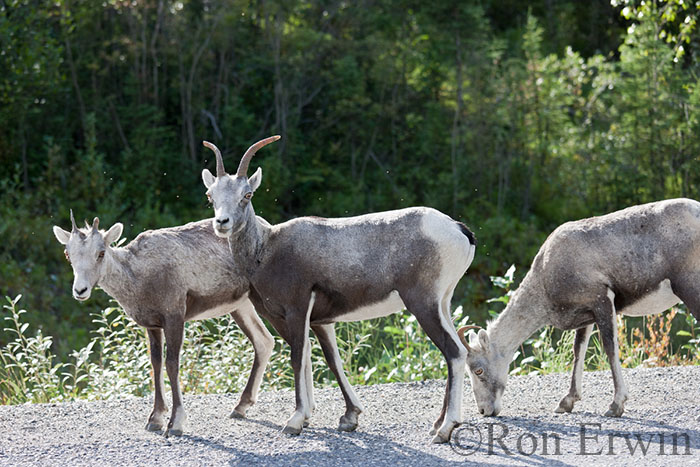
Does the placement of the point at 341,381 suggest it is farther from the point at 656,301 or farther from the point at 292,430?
the point at 656,301

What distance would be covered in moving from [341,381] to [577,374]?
1927mm

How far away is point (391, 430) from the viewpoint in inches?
273

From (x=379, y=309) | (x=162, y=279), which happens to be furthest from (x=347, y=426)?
(x=162, y=279)

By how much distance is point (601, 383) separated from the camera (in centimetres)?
832

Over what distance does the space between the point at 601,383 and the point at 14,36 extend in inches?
485

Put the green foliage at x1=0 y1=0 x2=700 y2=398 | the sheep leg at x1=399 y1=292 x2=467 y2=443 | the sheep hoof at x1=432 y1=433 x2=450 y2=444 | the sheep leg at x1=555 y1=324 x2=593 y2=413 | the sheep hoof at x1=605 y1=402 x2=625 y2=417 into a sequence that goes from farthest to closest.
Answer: the green foliage at x1=0 y1=0 x2=700 y2=398, the sheep leg at x1=555 y1=324 x2=593 y2=413, the sheep hoof at x1=605 y1=402 x2=625 y2=417, the sheep leg at x1=399 y1=292 x2=467 y2=443, the sheep hoof at x1=432 y1=433 x2=450 y2=444

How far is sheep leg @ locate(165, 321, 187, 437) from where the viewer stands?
6.92m

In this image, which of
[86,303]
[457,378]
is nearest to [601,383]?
[457,378]

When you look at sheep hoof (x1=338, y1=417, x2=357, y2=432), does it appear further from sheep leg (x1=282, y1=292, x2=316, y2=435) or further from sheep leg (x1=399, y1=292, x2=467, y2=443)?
sheep leg (x1=399, y1=292, x2=467, y2=443)

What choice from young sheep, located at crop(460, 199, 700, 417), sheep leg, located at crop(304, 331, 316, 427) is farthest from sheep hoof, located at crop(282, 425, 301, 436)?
young sheep, located at crop(460, 199, 700, 417)

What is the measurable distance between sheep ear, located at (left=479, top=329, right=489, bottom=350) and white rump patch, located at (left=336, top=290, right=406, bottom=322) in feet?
3.07

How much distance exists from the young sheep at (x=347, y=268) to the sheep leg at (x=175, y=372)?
0.68 m

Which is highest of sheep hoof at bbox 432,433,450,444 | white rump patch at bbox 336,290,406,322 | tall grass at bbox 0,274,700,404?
white rump patch at bbox 336,290,406,322

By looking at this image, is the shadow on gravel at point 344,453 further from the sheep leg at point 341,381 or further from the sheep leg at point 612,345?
the sheep leg at point 612,345
